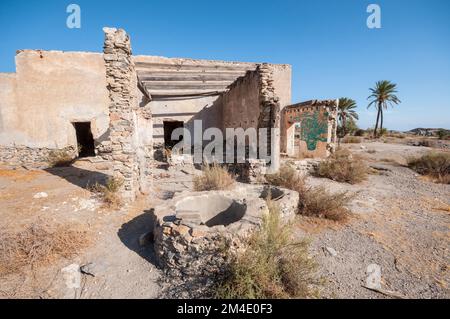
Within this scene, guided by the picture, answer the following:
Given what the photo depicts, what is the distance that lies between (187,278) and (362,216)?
385 cm

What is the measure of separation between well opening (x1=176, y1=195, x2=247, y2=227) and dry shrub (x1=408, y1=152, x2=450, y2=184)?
7575mm

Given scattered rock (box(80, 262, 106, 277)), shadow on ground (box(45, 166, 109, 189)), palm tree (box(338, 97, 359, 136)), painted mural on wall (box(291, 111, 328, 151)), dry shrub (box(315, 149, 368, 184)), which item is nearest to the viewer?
scattered rock (box(80, 262, 106, 277))

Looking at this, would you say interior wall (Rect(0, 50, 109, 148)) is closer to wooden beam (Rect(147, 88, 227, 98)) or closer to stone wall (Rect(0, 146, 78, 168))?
stone wall (Rect(0, 146, 78, 168))

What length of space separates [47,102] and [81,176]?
5.36 metres

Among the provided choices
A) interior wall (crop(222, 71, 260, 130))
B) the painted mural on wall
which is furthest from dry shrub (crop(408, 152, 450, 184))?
interior wall (crop(222, 71, 260, 130))

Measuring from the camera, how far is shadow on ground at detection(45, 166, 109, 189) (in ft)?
19.8

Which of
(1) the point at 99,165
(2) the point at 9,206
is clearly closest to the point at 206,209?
(2) the point at 9,206

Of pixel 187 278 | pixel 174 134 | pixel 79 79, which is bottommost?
pixel 187 278

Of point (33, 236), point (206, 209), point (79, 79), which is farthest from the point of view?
point (79, 79)

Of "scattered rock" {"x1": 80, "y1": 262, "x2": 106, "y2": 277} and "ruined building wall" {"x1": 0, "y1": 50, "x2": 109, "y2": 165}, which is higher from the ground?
"ruined building wall" {"x1": 0, "y1": 50, "x2": 109, "y2": 165}

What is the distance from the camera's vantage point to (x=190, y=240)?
8.20 ft

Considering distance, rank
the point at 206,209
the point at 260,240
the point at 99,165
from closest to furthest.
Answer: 1. the point at 260,240
2. the point at 206,209
3. the point at 99,165

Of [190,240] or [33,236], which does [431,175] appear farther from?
[33,236]

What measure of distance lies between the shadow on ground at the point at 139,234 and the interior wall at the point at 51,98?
785 centimetres
